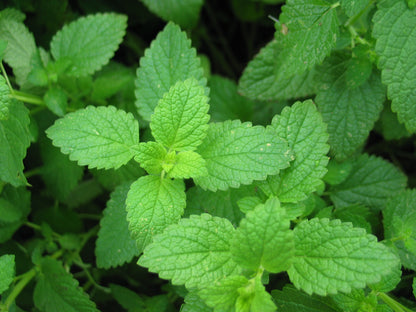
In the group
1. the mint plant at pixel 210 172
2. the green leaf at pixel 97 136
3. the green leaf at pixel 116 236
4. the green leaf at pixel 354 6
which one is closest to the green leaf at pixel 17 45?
the mint plant at pixel 210 172

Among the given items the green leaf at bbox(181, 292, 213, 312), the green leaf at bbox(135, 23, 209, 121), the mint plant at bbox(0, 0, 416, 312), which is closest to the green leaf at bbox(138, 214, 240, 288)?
the mint plant at bbox(0, 0, 416, 312)

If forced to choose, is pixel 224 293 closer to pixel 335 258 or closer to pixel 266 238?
pixel 266 238

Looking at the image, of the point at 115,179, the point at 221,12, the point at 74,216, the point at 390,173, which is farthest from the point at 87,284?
the point at 221,12

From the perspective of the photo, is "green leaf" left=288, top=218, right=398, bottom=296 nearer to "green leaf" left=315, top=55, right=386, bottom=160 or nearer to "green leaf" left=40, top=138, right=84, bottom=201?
"green leaf" left=315, top=55, right=386, bottom=160

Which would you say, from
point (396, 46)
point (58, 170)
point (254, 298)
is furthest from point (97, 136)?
point (396, 46)

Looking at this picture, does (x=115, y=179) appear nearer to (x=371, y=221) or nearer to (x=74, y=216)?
(x=74, y=216)
